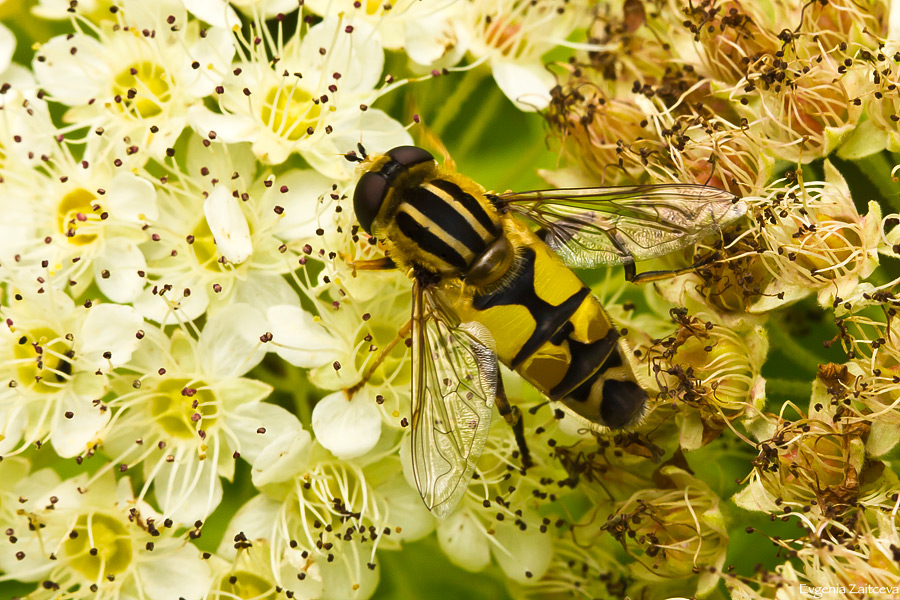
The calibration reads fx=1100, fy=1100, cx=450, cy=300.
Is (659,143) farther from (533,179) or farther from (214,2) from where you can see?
(214,2)

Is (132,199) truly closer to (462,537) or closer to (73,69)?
(73,69)

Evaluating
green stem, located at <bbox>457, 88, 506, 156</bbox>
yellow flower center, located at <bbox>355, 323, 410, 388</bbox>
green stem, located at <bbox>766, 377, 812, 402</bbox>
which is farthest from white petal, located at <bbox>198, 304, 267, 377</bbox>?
green stem, located at <bbox>766, 377, 812, 402</bbox>

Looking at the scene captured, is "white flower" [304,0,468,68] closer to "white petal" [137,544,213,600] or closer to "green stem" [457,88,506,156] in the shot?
"green stem" [457,88,506,156]

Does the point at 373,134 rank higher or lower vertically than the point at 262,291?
higher

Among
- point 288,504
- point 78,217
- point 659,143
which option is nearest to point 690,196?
point 659,143

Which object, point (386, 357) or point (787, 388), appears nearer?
point (787, 388)

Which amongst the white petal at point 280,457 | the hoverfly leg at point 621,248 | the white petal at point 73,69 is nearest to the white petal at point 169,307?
the white petal at point 280,457

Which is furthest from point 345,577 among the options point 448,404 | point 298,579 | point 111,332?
point 111,332
